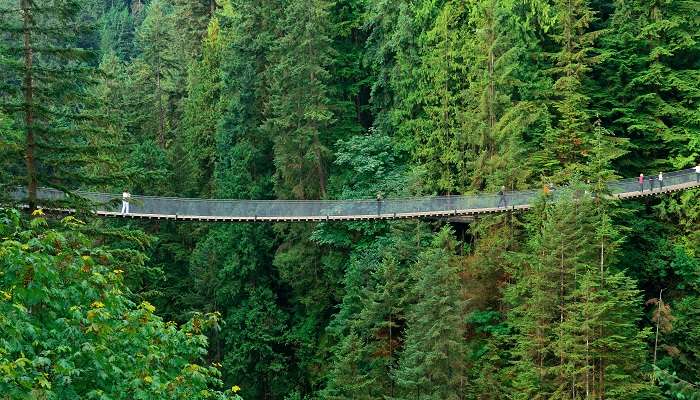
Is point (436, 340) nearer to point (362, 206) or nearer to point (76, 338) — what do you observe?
point (362, 206)

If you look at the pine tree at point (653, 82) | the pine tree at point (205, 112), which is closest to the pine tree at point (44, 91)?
the pine tree at point (653, 82)

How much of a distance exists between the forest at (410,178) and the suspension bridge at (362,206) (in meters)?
0.69

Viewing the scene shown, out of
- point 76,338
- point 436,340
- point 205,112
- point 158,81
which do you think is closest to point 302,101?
point 205,112

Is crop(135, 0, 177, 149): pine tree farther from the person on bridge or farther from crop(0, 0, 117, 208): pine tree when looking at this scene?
crop(0, 0, 117, 208): pine tree

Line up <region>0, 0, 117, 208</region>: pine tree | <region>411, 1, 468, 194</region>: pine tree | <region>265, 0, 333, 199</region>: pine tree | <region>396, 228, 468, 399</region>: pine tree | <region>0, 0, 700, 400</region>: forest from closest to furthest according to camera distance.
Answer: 1. <region>0, 0, 117, 208</region>: pine tree
2. <region>0, 0, 700, 400</region>: forest
3. <region>396, 228, 468, 399</region>: pine tree
4. <region>411, 1, 468, 194</region>: pine tree
5. <region>265, 0, 333, 199</region>: pine tree

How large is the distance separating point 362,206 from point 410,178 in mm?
3693

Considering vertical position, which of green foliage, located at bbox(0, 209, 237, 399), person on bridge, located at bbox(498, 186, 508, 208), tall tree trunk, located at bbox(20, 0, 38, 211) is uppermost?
tall tree trunk, located at bbox(20, 0, 38, 211)

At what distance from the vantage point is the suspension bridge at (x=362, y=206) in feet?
77.2

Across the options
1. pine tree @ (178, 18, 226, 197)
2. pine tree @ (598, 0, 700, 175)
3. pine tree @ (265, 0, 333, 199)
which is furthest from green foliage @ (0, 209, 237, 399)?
pine tree @ (178, 18, 226, 197)

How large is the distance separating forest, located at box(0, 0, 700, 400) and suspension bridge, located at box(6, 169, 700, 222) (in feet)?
2.25

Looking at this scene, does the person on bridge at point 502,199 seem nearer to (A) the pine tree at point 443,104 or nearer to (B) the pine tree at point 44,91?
(A) the pine tree at point 443,104

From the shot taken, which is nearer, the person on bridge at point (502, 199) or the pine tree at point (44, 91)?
the pine tree at point (44, 91)

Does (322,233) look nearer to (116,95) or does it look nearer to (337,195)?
(337,195)

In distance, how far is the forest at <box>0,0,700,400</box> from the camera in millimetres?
18812
